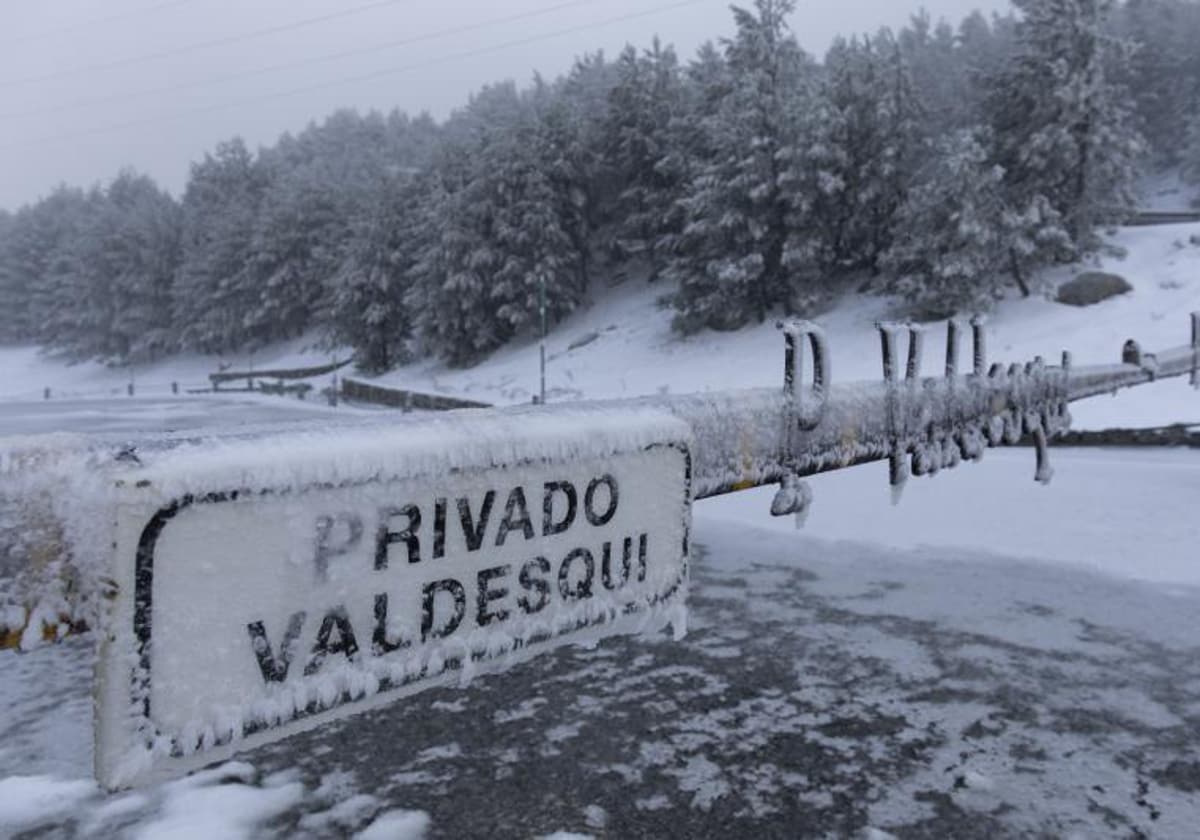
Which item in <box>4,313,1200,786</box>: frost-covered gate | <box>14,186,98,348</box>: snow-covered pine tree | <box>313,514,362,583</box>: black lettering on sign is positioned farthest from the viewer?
<box>14,186,98,348</box>: snow-covered pine tree

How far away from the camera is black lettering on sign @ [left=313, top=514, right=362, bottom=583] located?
3.34 feet

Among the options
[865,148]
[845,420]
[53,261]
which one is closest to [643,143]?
[865,148]

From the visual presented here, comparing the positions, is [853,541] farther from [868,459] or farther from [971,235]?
[971,235]

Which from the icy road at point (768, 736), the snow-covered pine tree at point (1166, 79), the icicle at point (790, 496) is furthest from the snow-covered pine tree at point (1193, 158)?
the icicle at point (790, 496)

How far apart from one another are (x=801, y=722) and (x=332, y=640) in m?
3.59

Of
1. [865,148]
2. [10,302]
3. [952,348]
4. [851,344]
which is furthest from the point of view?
[10,302]

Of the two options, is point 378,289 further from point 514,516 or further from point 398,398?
point 514,516

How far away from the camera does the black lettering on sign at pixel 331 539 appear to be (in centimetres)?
102

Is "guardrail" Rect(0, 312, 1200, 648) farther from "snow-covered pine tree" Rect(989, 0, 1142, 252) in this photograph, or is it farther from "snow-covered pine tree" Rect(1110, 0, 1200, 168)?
"snow-covered pine tree" Rect(1110, 0, 1200, 168)

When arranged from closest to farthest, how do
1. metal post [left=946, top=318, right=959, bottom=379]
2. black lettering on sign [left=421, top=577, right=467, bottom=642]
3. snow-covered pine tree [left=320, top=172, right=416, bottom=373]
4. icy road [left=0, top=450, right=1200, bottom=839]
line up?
black lettering on sign [left=421, top=577, right=467, bottom=642] → metal post [left=946, top=318, right=959, bottom=379] → icy road [left=0, top=450, right=1200, bottom=839] → snow-covered pine tree [left=320, top=172, right=416, bottom=373]

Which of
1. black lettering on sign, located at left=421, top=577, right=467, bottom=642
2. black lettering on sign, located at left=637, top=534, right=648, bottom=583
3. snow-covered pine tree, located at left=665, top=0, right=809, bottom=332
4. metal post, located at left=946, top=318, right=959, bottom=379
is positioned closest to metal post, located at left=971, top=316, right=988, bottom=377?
metal post, located at left=946, top=318, right=959, bottom=379

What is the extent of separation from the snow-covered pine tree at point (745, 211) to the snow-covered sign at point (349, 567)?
92.7 feet

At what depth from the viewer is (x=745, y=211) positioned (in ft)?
98.3

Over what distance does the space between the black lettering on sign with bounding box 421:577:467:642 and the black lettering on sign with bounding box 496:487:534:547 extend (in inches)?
3.3
